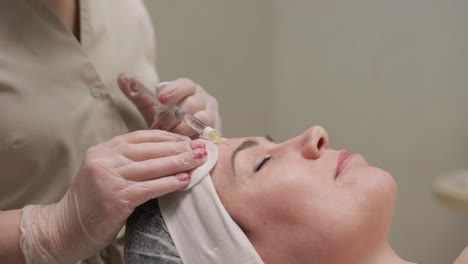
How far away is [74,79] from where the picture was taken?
4.00ft

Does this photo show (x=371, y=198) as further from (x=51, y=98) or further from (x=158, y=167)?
(x=51, y=98)

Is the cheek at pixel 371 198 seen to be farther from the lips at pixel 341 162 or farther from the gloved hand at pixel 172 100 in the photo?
the gloved hand at pixel 172 100

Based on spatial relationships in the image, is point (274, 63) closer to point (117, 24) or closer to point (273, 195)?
point (117, 24)

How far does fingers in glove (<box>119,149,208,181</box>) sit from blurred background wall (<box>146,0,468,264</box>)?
43.8 inches

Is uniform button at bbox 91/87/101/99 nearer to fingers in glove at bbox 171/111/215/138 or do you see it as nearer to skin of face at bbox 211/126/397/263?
fingers in glove at bbox 171/111/215/138

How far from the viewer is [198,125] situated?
118 cm

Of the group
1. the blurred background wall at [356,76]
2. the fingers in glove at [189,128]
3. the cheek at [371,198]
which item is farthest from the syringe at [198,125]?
the blurred background wall at [356,76]

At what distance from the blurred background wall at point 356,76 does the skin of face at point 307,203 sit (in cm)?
89

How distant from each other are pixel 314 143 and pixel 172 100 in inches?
16.7

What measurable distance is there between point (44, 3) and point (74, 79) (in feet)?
0.63

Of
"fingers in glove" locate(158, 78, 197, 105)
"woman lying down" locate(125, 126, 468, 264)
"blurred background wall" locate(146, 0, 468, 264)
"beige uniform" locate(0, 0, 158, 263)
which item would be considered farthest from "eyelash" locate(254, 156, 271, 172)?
"blurred background wall" locate(146, 0, 468, 264)

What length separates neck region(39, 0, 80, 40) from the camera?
1.21 meters

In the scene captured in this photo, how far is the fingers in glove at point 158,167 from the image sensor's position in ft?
3.14

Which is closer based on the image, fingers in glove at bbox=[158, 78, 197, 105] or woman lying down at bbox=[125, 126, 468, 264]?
woman lying down at bbox=[125, 126, 468, 264]
